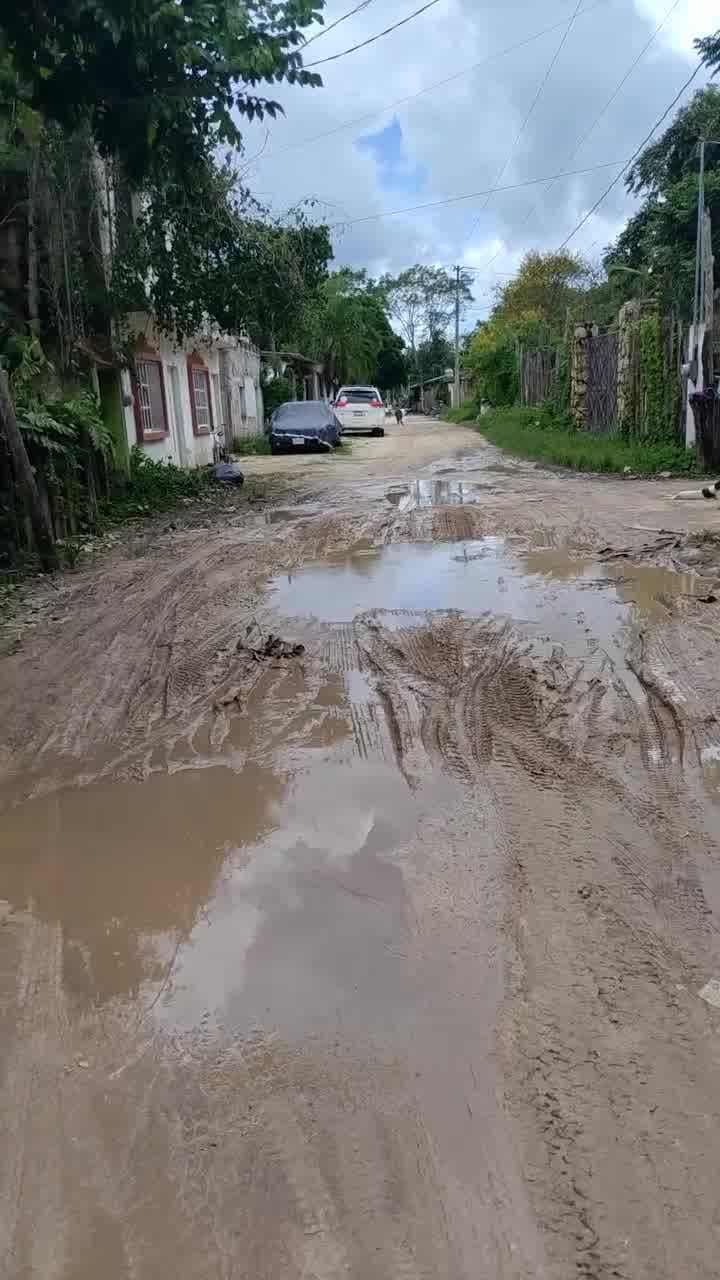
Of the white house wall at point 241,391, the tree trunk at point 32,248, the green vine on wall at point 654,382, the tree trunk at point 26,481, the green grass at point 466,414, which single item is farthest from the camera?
the green grass at point 466,414

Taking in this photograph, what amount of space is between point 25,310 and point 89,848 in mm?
9724

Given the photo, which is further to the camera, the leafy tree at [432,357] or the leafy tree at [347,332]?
the leafy tree at [432,357]

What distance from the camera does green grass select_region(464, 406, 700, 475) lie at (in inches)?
541

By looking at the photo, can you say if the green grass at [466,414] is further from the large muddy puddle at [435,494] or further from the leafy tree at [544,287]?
the large muddy puddle at [435,494]

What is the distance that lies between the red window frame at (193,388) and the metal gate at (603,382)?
7921mm

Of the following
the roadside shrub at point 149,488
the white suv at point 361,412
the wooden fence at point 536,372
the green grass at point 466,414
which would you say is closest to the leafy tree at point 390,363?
the green grass at point 466,414

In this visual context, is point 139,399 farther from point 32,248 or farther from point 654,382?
point 654,382

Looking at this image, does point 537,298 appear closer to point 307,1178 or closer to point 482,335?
point 482,335

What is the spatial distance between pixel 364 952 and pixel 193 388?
54.8 ft

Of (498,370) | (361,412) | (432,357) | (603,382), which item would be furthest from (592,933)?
(432,357)

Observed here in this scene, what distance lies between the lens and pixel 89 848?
3.34 m

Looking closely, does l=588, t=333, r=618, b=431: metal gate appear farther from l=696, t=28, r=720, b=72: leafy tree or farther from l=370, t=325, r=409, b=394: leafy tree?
l=370, t=325, r=409, b=394: leafy tree

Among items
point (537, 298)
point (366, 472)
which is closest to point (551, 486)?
point (366, 472)

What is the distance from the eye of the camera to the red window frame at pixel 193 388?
17656 millimetres
